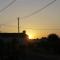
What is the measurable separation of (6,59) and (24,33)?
52885 mm

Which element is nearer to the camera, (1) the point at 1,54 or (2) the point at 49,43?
(1) the point at 1,54

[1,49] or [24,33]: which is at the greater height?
[24,33]

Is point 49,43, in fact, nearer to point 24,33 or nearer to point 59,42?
point 59,42

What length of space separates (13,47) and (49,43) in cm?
2912

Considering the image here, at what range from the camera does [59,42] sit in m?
56.9

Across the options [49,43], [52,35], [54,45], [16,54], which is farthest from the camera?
[52,35]

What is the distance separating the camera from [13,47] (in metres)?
34.1

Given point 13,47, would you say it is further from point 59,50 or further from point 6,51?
point 59,50

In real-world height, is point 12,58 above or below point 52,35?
below

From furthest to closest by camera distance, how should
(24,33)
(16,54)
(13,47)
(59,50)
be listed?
(24,33)
(59,50)
(13,47)
(16,54)

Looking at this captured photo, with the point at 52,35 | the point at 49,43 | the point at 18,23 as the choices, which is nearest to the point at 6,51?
the point at 18,23

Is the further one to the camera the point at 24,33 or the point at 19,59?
the point at 24,33

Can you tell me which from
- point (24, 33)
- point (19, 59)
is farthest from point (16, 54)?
point (24, 33)

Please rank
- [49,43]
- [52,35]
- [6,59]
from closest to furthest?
[6,59], [49,43], [52,35]
